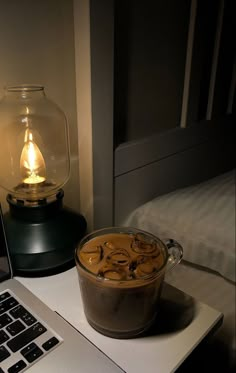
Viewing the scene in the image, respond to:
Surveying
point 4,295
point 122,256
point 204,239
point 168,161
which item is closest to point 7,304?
point 4,295

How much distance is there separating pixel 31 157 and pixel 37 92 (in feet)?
0.32

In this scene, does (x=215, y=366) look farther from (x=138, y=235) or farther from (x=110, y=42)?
(x=110, y=42)

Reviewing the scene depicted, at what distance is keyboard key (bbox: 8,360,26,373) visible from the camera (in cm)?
36

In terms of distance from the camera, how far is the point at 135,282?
1.26 feet

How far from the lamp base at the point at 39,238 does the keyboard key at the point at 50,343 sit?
0.13m

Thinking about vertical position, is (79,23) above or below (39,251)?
above

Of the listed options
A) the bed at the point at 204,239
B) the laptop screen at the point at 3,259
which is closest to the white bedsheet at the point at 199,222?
the bed at the point at 204,239

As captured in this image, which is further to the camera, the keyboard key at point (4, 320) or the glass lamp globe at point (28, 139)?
the glass lamp globe at point (28, 139)

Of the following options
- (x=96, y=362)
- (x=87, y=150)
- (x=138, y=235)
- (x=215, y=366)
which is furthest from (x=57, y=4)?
(x=215, y=366)

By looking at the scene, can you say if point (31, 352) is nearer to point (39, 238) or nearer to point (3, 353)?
point (3, 353)

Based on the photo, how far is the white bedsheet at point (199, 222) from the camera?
2.16ft

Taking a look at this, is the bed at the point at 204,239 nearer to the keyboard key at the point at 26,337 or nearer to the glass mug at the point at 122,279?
the glass mug at the point at 122,279

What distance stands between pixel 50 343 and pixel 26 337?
0.09 feet

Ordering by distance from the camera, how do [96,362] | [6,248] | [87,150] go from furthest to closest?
[87,150] < [6,248] < [96,362]
